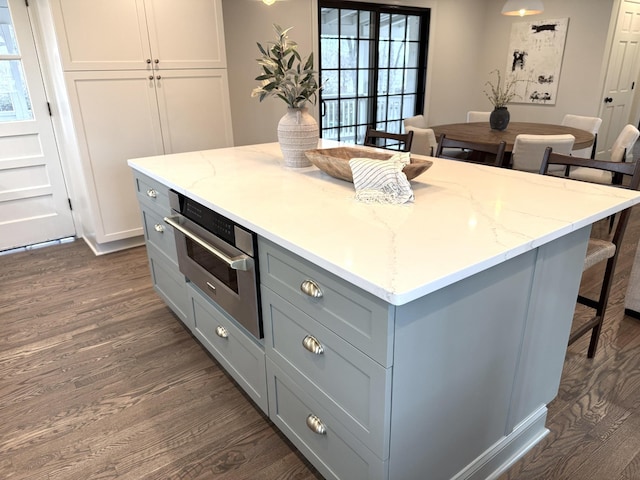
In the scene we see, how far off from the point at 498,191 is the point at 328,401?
39.7 inches

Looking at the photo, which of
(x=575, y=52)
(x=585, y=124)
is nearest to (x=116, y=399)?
(x=585, y=124)

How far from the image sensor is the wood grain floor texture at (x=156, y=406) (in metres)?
1.64

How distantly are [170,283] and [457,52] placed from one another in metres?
5.34

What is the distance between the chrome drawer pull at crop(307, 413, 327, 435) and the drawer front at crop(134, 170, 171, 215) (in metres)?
1.20

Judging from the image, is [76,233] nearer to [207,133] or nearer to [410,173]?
[207,133]

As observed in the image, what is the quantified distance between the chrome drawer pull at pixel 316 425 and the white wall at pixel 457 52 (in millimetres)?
3329

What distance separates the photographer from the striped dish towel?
1.56 m

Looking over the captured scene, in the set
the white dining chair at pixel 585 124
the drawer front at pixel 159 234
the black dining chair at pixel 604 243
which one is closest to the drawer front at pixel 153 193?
the drawer front at pixel 159 234

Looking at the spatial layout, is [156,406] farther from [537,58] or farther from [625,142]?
[537,58]

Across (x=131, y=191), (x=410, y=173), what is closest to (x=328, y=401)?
(x=410, y=173)

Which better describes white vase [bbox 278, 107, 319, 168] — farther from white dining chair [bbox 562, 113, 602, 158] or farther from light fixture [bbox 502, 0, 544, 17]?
white dining chair [bbox 562, 113, 602, 158]

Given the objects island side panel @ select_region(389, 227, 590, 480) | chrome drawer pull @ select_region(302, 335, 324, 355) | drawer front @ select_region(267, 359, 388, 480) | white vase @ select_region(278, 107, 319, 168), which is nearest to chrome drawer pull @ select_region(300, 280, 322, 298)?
chrome drawer pull @ select_region(302, 335, 324, 355)

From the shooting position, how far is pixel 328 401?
133cm

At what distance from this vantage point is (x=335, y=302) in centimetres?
117
